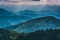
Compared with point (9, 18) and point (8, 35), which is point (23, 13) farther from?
point (8, 35)

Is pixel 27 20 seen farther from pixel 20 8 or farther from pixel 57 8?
pixel 57 8

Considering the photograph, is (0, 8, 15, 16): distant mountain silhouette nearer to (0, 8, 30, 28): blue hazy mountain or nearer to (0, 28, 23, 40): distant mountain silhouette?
(0, 8, 30, 28): blue hazy mountain

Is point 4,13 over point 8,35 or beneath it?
over

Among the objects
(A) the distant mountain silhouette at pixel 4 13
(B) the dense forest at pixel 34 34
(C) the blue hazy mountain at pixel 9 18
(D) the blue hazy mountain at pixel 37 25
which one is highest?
(A) the distant mountain silhouette at pixel 4 13

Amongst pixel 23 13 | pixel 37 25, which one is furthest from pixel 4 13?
A: pixel 37 25

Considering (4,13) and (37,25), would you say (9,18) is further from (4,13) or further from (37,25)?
(37,25)

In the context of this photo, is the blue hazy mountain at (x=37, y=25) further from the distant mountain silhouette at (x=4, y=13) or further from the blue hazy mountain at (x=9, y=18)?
the distant mountain silhouette at (x=4, y=13)

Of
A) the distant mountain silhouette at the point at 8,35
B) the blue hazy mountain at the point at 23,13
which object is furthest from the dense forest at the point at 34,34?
the blue hazy mountain at the point at 23,13

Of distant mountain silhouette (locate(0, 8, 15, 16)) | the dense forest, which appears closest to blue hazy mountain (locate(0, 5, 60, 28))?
distant mountain silhouette (locate(0, 8, 15, 16))

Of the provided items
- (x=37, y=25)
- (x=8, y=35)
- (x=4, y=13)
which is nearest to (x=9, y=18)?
(x=4, y=13)
